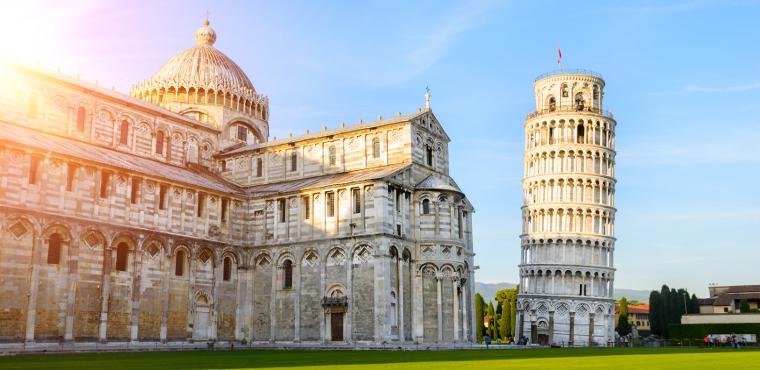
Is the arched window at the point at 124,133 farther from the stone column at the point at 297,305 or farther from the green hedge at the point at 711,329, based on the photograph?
the green hedge at the point at 711,329

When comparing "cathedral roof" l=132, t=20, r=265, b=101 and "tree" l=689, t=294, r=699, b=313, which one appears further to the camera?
"tree" l=689, t=294, r=699, b=313

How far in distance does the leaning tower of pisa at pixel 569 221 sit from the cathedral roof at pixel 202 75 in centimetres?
3326

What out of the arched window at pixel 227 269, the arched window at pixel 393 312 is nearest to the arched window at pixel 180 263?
the arched window at pixel 227 269

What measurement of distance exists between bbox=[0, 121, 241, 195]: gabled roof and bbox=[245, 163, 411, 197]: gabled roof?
1.86 m

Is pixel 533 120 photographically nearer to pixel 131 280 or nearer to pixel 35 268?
pixel 131 280

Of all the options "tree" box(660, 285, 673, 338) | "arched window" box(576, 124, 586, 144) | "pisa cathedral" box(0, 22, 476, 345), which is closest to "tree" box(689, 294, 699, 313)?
"tree" box(660, 285, 673, 338)

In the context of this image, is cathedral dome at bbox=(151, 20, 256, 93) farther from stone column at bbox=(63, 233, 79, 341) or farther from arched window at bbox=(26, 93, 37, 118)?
stone column at bbox=(63, 233, 79, 341)

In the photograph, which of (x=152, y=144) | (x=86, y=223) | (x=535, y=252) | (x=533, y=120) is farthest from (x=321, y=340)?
(x=533, y=120)

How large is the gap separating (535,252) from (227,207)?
41114 mm

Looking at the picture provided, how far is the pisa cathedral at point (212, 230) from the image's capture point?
39.8 m

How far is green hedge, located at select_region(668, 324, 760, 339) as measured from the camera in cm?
7281

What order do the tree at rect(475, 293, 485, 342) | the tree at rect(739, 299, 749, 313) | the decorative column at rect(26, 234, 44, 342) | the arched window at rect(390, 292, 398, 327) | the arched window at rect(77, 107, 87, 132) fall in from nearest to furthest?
the decorative column at rect(26, 234, 44, 342) < the arched window at rect(390, 292, 398, 327) < the arched window at rect(77, 107, 87, 132) < the tree at rect(739, 299, 749, 313) < the tree at rect(475, 293, 485, 342)

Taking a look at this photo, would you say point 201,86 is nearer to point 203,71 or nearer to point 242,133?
point 203,71

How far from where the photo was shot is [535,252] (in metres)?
82.2
